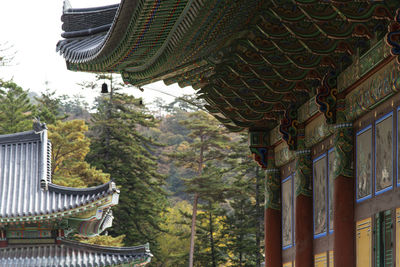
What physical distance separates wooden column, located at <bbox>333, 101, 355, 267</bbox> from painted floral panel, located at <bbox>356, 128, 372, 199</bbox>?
0.14 meters

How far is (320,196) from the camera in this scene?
31.9 ft

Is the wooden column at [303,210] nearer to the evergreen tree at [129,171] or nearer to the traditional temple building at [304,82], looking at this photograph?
the traditional temple building at [304,82]

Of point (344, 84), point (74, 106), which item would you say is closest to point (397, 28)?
point (344, 84)

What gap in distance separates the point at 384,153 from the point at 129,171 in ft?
132

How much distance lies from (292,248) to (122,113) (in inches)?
1500

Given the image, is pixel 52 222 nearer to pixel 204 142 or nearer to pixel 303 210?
pixel 303 210

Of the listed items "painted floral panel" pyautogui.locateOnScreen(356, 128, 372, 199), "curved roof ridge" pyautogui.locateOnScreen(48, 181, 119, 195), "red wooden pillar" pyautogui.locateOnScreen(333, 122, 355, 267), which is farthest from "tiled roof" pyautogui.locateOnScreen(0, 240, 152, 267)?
"painted floral panel" pyautogui.locateOnScreen(356, 128, 372, 199)

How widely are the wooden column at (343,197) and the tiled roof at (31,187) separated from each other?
12305 mm

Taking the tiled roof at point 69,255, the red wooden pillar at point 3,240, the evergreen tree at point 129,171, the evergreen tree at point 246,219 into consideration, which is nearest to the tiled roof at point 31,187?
the red wooden pillar at point 3,240

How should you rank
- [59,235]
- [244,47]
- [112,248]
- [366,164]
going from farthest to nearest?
[112,248] → [59,235] → [244,47] → [366,164]

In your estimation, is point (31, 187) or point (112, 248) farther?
point (31, 187)

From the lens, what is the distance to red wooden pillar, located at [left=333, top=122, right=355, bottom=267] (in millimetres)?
8180

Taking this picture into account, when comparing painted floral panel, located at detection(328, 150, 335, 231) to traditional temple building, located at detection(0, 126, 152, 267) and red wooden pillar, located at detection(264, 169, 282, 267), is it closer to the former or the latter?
red wooden pillar, located at detection(264, 169, 282, 267)

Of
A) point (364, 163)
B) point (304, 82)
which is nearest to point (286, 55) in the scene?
point (304, 82)
